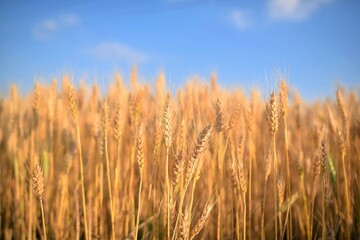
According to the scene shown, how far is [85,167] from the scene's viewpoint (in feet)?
9.36

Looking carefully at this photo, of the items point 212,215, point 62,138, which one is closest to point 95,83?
point 62,138

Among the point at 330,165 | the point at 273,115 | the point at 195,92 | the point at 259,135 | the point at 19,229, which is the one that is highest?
the point at 195,92

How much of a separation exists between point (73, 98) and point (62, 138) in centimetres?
117

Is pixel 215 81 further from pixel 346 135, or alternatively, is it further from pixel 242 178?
pixel 242 178

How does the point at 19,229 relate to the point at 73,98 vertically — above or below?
below

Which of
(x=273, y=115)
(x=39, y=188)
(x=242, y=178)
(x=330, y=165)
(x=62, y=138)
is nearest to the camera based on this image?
(x=39, y=188)

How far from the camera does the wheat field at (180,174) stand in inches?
59.9

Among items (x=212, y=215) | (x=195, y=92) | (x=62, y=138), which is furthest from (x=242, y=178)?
(x=62, y=138)

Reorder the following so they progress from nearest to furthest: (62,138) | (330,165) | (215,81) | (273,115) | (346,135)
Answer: (273,115), (330,165), (346,135), (62,138), (215,81)

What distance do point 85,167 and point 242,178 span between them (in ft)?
5.89

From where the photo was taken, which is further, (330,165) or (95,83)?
(95,83)

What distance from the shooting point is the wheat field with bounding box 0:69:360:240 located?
4.99 feet

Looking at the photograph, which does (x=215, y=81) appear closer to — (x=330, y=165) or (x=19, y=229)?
(x=330, y=165)

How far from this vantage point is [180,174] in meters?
1.30
